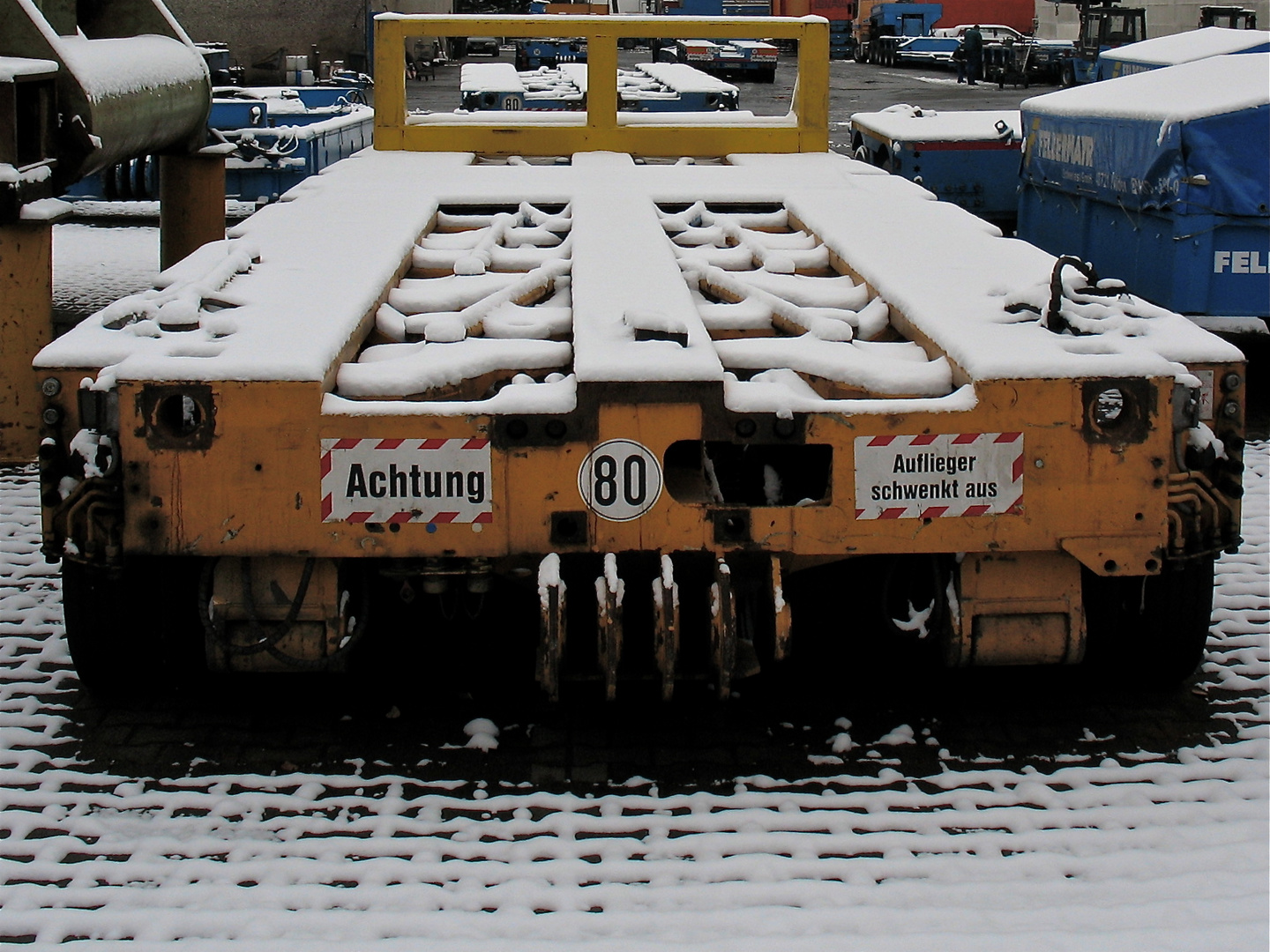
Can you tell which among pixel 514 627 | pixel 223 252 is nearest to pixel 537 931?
pixel 514 627

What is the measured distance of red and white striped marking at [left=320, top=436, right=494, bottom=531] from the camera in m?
3.20

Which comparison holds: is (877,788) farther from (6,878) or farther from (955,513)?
(6,878)

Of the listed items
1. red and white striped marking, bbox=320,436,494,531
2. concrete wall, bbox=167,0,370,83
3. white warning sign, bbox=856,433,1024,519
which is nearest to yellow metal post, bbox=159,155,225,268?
red and white striped marking, bbox=320,436,494,531

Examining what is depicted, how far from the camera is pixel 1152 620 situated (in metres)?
3.68

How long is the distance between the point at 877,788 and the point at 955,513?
0.64 metres

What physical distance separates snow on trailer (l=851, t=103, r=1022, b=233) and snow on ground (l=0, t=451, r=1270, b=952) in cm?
751

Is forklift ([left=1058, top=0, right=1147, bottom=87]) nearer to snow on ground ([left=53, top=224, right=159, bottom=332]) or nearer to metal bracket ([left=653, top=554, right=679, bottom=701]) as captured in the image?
snow on ground ([left=53, top=224, right=159, bottom=332])

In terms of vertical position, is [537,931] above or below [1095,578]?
below

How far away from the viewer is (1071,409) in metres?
3.27

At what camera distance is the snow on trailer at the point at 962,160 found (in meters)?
10.5

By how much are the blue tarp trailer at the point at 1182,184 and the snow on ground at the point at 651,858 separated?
447cm

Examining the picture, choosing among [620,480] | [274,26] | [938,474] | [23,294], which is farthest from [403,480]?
[274,26]

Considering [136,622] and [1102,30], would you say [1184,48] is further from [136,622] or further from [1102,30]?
[1102,30]

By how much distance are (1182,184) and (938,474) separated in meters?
4.97
